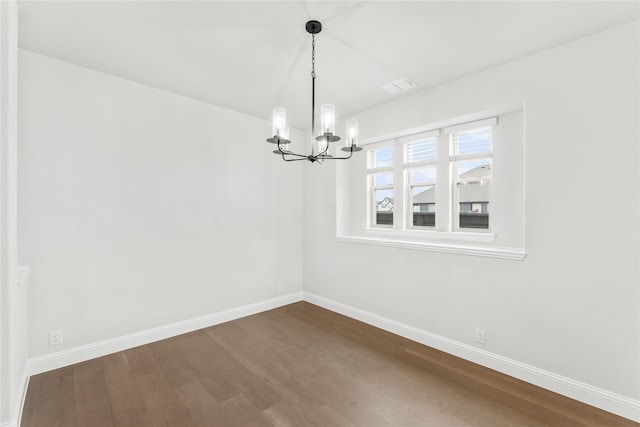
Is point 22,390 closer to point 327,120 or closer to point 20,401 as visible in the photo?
point 20,401

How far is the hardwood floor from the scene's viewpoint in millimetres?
2008

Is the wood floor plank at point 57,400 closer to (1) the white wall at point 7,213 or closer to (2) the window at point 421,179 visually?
(1) the white wall at point 7,213

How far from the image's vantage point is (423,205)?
362cm

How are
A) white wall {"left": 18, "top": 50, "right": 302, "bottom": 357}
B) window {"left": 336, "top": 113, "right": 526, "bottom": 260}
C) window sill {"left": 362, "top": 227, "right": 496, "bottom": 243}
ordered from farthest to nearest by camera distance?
window sill {"left": 362, "top": 227, "right": 496, "bottom": 243} → window {"left": 336, "top": 113, "right": 526, "bottom": 260} → white wall {"left": 18, "top": 50, "right": 302, "bottom": 357}

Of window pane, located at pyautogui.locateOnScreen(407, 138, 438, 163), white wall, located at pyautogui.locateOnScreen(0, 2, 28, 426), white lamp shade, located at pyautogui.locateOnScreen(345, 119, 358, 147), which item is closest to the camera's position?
white wall, located at pyautogui.locateOnScreen(0, 2, 28, 426)

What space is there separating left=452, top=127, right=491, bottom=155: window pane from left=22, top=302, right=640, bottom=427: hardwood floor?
2166 millimetres

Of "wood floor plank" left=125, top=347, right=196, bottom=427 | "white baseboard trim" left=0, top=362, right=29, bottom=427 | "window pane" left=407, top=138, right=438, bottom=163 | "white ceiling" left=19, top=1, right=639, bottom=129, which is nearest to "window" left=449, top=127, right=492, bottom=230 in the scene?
"window pane" left=407, top=138, right=438, bottom=163

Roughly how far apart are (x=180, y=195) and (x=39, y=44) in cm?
169

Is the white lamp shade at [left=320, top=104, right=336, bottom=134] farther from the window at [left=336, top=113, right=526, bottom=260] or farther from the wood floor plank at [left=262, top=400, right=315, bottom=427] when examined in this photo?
the wood floor plank at [left=262, top=400, right=315, bottom=427]

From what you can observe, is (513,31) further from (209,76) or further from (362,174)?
(209,76)

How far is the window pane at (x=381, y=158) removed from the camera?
3932mm

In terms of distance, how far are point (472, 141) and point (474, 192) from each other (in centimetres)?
56

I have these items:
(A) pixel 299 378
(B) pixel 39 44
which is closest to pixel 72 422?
(A) pixel 299 378

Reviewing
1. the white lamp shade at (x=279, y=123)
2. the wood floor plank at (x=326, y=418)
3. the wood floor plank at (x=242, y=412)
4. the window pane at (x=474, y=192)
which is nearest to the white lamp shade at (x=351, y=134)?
the white lamp shade at (x=279, y=123)
